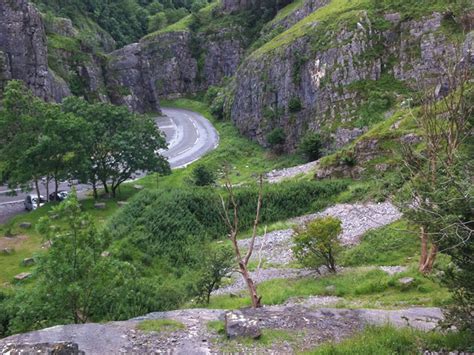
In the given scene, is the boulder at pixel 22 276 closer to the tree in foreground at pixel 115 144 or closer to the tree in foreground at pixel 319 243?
the tree in foreground at pixel 115 144

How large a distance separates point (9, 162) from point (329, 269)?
111ft

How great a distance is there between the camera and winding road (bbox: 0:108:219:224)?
48.6 metres

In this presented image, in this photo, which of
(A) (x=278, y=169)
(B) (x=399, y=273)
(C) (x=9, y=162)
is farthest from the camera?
(A) (x=278, y=169)

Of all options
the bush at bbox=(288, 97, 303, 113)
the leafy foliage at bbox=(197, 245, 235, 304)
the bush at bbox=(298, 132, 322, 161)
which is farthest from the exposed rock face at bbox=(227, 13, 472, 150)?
the leafy foliage at bbox=(197, 245, 235, 304)

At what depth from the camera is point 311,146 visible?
51.7 m

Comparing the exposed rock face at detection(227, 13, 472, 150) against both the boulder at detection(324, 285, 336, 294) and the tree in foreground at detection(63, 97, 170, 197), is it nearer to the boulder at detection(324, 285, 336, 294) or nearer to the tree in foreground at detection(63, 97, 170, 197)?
the tree in foreground at detection(63, 97, 170, 197)

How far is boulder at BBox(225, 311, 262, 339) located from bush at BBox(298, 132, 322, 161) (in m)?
37.8

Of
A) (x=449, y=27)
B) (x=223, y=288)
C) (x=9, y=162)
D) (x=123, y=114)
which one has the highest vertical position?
(x=449, y=27)

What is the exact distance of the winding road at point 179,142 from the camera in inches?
1912

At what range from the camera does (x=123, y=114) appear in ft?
162

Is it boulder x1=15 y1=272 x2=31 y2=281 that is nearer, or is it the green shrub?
the green shrub

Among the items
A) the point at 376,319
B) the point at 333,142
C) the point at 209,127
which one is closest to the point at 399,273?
the point at 376,319

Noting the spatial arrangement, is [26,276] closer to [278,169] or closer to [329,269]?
[329,269]

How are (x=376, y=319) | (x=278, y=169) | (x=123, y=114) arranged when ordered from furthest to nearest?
(x=278, y=169), (x=123, y=114), (x=376, y=319)
